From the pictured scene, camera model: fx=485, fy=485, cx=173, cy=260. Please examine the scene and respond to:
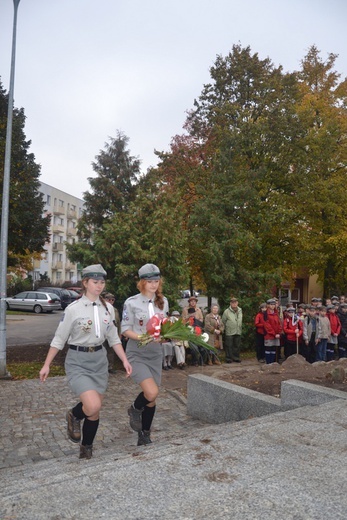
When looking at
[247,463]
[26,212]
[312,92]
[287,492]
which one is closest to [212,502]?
[287,492]

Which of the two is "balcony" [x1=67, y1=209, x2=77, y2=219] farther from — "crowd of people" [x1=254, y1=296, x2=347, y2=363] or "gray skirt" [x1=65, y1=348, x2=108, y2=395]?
"gray skirt" [x1=65, y1=348, x2=108, y2=395]

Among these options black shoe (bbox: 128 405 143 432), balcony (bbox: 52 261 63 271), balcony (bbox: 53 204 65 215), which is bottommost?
black shoe (bbox: 128 405 143 432)

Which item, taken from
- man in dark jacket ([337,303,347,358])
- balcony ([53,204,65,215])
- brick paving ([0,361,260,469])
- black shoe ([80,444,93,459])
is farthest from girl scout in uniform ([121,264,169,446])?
balcony ([53,204,65,215])

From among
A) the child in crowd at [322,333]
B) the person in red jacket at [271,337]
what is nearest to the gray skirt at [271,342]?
the person in red jacket at [271,337]

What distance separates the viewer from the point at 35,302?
35531mm

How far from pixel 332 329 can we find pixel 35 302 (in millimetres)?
26154

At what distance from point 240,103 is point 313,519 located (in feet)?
72.3

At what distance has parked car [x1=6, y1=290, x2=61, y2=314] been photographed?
35.4m

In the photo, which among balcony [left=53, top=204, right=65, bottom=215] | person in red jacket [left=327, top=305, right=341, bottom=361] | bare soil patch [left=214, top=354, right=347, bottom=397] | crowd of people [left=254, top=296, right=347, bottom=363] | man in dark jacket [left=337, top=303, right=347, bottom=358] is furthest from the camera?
balcony [left=53, top=204, right=65, bottom=215]

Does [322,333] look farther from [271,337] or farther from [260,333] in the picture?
[260,333]

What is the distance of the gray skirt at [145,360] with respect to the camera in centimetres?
515

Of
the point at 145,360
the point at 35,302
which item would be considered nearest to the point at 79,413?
the point at 145,360

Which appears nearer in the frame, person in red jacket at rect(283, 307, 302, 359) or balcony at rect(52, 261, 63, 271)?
person in red jacket at rect(283, 307, 302, 359)

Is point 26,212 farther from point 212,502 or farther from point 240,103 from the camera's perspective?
point 212,502
